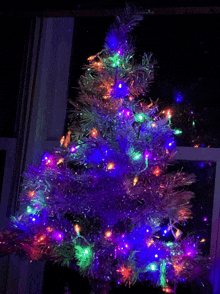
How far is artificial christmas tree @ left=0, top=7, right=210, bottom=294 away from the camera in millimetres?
1515

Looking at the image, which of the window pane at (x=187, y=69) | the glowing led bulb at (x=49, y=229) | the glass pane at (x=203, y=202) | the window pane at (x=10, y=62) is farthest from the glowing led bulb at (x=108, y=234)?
the window pane at (x=10, y=62)

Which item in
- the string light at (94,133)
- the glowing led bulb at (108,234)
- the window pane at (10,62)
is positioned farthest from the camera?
the window pane at (10,62)

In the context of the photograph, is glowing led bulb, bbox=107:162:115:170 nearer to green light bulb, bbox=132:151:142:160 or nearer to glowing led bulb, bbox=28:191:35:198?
green light bulb, bbox=132:151:142:160

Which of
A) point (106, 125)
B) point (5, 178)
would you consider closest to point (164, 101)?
point (106, 125)

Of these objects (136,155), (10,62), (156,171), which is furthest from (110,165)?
(10,62)

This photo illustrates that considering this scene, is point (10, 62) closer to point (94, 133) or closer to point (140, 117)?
point (94, 133)

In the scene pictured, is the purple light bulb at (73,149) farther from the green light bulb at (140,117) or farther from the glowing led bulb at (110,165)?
the green light bulb at (140,117)

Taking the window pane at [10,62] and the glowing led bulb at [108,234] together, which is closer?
the glowing led bulb at [108,234]

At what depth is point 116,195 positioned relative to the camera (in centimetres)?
153

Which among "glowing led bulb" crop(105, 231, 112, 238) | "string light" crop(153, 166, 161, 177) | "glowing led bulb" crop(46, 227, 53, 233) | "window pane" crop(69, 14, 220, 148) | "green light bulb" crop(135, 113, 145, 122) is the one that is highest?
"window pane" crop(69, 14, 220, 148)

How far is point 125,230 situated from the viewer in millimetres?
1591

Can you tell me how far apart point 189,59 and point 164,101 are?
0.35 meters

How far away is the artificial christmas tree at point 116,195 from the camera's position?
1515 mm

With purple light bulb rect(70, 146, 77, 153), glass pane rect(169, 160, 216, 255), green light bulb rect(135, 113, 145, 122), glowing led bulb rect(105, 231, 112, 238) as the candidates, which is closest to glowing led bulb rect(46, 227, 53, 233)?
glowing led bulb rect(105, 231, 112, 238)
